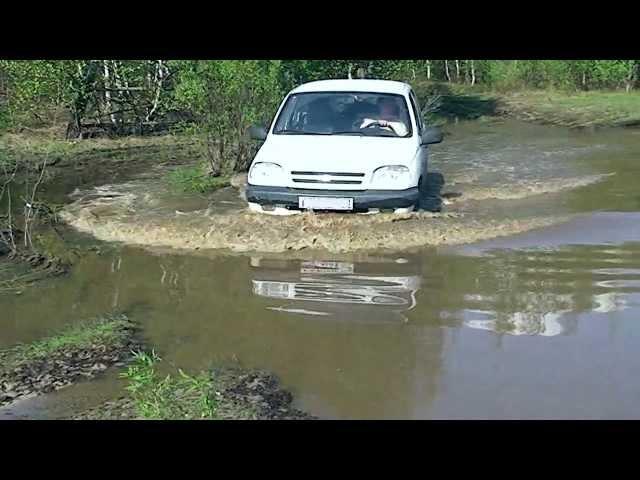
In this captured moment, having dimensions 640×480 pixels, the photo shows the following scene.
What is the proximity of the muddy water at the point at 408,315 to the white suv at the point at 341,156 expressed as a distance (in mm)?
598

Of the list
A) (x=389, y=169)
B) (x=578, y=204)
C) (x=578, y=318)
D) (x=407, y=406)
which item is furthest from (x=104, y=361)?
(x=578, y=204)

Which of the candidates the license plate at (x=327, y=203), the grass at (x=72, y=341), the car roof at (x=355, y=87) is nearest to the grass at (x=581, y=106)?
the car roof at (x=355, y=87)

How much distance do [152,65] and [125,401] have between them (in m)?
17.2

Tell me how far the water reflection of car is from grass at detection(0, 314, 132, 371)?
1390 mm

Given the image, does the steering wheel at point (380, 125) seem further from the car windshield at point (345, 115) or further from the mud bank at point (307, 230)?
the mud bank at point (307, 230)

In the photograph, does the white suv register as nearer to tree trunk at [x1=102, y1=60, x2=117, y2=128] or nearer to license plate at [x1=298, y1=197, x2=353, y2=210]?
license plate at [x1=298, y1=197, x2=353, y2=210]

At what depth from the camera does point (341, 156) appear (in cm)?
903

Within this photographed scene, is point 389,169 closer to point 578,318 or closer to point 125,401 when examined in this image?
point 578,318

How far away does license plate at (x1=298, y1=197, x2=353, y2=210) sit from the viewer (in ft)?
29.3

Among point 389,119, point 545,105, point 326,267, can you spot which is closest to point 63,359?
point 326,267

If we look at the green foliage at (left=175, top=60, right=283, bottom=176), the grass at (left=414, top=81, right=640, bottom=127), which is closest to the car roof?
the green foliage at (left=175, top=60, right=283, bottom=176)

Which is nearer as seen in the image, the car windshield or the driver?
the car windshield

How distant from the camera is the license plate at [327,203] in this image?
29.3ft

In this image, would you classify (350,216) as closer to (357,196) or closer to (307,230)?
(357,196)
